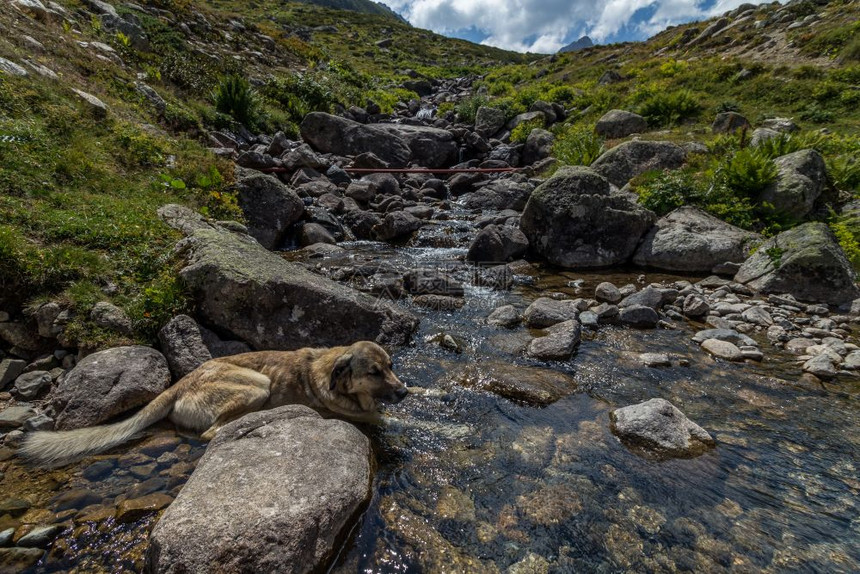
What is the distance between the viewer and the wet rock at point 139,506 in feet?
11.5

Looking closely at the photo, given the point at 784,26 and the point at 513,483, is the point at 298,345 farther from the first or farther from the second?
the point at 784,26

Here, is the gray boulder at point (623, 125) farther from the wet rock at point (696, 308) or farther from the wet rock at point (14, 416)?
the wet rock at point (14, 416)

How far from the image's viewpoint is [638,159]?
1526 centimetres

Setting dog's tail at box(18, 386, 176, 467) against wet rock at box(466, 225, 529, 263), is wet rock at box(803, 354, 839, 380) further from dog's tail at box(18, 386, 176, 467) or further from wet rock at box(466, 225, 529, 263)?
dog's tail at box(18, 386, 176, 467)

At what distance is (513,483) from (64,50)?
18540 mm

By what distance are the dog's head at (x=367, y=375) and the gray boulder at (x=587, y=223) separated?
329 inches

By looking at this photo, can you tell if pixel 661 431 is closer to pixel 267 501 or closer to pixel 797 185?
pixel 267 501

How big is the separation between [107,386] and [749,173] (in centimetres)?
1594

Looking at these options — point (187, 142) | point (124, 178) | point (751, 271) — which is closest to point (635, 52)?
point (751, 271)

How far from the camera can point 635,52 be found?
39.2 metres

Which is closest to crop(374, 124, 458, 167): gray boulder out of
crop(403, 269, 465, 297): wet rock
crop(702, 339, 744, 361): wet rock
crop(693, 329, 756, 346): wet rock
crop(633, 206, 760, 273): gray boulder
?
crop(633, 206, 760, 273): gray boulder

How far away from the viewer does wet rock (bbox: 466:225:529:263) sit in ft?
38.4

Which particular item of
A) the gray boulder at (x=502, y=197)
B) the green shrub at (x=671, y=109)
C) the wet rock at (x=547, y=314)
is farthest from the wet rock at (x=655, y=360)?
the green shrub at (x=671, y=109)

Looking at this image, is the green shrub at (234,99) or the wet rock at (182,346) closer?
the wet rock at (182,346)
